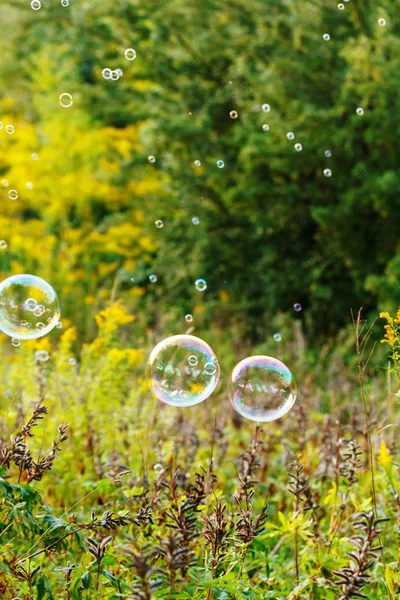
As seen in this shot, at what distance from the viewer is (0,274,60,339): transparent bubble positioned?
339cm

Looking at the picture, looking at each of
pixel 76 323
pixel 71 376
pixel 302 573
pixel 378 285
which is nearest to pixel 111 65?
pixel 76 323

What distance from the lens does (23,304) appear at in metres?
3.43

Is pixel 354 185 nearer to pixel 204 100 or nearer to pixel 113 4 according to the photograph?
pixel 204 100

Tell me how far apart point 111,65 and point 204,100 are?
5.70ft

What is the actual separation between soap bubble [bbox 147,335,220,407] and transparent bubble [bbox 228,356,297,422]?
0.15m

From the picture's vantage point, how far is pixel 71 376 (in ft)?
13.3

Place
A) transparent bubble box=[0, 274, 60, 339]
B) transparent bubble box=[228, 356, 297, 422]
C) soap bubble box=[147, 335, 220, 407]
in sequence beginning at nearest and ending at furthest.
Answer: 1. transparent bubble box=[228, 356, 297, 422]
2. soap bubble box=[147, 335, 220, 407]
3. transparent bubble box=[0, 274, 60, 339]

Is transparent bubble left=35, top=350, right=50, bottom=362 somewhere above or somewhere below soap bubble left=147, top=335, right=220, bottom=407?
below

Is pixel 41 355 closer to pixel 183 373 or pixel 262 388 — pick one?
pixel 183 373

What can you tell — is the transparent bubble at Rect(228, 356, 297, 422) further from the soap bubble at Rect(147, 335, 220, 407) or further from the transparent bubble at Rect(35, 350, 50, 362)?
the transparent bubble at Rect(35, 350, 50, 362)

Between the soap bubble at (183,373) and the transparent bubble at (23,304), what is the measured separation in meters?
0.57

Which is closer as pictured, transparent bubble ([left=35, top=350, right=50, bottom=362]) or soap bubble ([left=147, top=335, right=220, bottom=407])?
soap bubble ([left=147, top=335, right=220, bottom=407])

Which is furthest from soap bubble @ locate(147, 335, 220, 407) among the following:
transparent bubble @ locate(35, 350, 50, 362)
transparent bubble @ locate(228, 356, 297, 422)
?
transparent bubble @ locate(35, 350, 50, 362)

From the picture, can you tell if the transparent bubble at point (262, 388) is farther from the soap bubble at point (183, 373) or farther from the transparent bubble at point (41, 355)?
the transparent bubble at point (41, 355)
